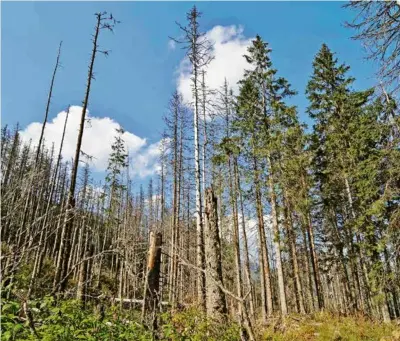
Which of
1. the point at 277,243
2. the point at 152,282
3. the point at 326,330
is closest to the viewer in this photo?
the point at 152,282

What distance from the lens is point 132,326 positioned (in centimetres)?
531

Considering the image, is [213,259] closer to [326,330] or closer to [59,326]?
[59,326]

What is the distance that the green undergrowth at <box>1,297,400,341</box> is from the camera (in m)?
4.12

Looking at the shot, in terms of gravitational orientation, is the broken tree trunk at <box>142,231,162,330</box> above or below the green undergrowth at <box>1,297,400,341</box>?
above

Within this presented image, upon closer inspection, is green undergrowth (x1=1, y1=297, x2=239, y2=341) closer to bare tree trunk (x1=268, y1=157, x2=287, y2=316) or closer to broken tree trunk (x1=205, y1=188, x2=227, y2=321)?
broken tree trunk (x1=205, y1=188, x2=227, y2=321)

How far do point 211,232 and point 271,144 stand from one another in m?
8.30

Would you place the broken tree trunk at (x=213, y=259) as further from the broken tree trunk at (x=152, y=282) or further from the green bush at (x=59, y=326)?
the green bush at (x=59, y=326)

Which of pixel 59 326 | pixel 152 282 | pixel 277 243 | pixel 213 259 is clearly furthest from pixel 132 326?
pixel 277 243

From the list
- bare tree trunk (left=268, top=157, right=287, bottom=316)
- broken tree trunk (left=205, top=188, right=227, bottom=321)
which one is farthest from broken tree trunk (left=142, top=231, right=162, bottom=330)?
bare tree trunk (left=268, top=157, right=287, bottom=316)

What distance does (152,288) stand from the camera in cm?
641

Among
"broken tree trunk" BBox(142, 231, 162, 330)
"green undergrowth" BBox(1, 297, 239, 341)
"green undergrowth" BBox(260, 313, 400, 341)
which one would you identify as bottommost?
"green undergrowth" BBox(260, 313, 400, 341)

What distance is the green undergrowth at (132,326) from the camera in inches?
162

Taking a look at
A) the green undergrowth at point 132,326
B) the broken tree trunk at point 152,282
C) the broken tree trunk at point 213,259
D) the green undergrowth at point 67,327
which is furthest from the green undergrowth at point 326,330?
the green undergrowth at point 67,327

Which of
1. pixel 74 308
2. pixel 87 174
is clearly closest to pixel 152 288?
pixel 74 308
